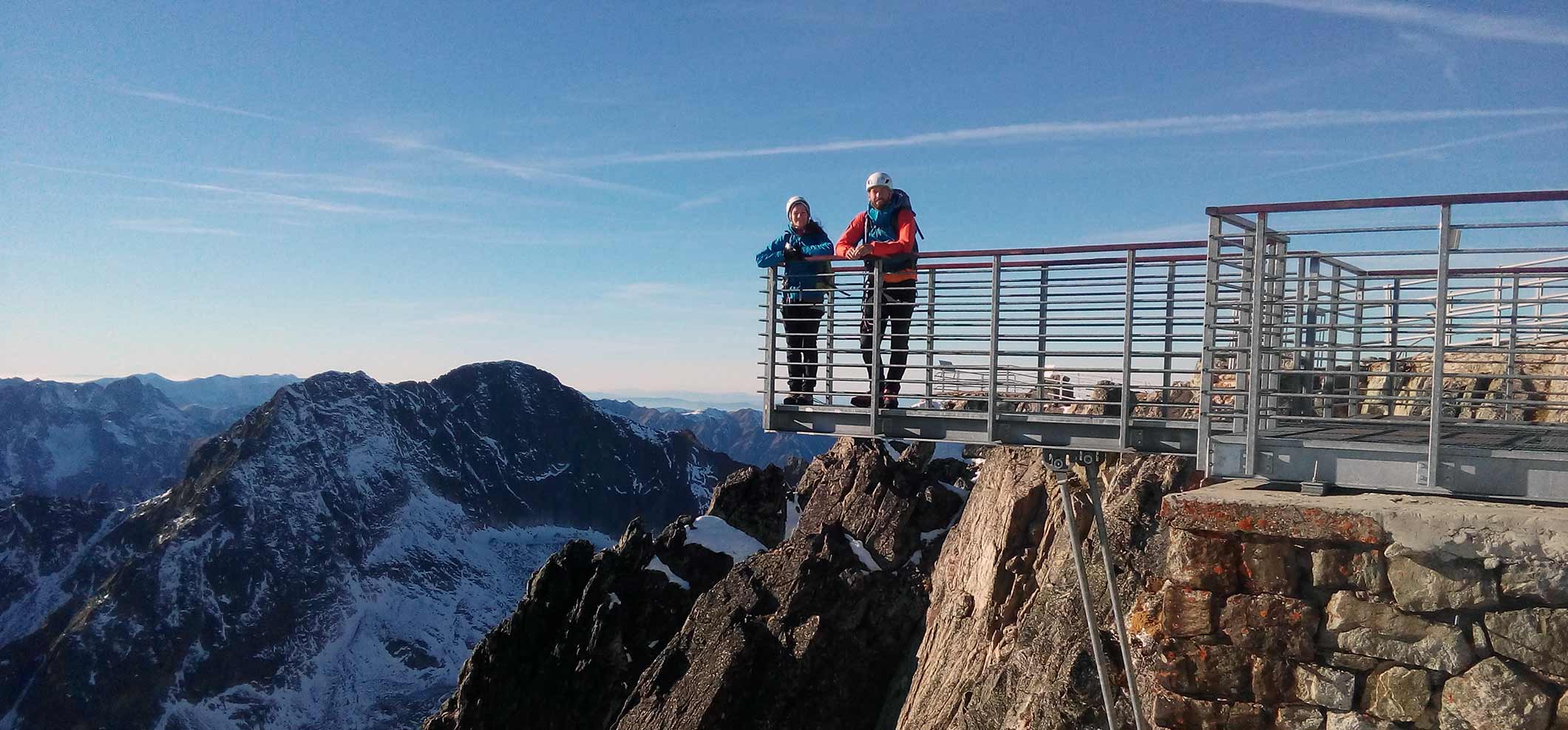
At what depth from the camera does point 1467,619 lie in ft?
17.0

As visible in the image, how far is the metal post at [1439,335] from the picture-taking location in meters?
5.42

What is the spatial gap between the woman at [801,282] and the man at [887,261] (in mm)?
381

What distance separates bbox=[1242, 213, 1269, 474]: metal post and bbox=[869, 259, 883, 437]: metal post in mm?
3050

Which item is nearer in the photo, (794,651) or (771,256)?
(771,256)

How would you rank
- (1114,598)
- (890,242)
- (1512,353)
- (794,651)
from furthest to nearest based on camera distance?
(794,651)
(890,242)
(1114,598)
(1512,353)

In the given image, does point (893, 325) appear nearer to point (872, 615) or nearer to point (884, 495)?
point (872, 615)

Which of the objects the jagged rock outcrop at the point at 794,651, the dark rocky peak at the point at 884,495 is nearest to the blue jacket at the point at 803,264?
the jagged rock outcrop at the point at 794,651

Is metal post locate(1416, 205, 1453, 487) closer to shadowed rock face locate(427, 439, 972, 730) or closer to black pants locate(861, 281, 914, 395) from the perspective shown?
black pants locate(861, 281, 914, 395)

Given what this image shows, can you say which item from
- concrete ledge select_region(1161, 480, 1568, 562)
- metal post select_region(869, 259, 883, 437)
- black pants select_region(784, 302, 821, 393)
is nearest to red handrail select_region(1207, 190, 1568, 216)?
concrete ledge select_region(1161, 480, 1568, 562)

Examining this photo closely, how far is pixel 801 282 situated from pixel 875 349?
1.67 m

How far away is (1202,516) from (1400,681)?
123 cm

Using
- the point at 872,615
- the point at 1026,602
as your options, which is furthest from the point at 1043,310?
the point at 872,615

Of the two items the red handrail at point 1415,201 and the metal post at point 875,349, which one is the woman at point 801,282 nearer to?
the metal post at point 875,349

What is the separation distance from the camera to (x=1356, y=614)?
5391 mm
